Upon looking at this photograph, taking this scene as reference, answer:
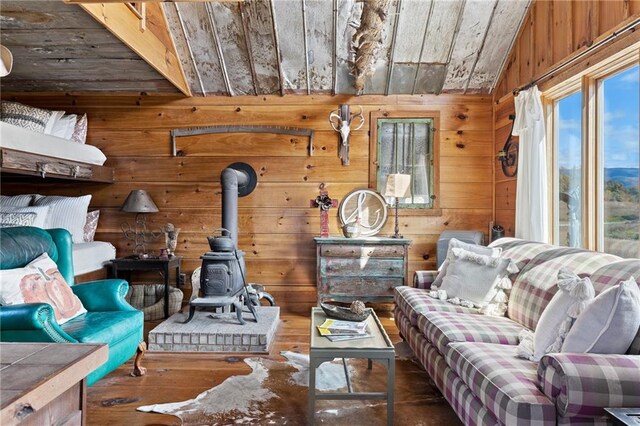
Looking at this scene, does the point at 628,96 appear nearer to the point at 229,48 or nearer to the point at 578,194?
the point at 578,194

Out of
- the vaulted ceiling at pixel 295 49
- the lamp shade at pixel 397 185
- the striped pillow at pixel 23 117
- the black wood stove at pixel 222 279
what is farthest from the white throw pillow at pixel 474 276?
the striped pillow at pixel 23 117

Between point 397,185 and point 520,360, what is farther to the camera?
point 397,185

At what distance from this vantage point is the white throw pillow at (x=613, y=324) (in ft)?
4.81

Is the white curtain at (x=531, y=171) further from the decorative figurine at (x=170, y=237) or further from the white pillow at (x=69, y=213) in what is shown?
the white pillow at (x=69, y=213)

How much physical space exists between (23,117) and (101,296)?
7.18ft

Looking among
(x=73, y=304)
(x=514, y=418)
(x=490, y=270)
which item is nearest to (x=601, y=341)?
(x=514, y=418)

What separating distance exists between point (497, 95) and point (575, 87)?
119cm

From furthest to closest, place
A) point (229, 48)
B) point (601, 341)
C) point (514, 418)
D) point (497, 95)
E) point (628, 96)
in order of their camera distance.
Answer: point (497, 95)
point (229, 48)
point (628, 96)
point (601, 341)
point (514, 418)

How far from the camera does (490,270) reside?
2.74 meters

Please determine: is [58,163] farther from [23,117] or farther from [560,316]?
[560,316]

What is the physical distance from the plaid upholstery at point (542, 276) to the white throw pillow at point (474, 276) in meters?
0.12

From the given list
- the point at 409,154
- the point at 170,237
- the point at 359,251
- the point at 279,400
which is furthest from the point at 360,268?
the point at 170,237

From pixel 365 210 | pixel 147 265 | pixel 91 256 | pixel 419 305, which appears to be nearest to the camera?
pixel 419 305

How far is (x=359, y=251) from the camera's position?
3971 mm
